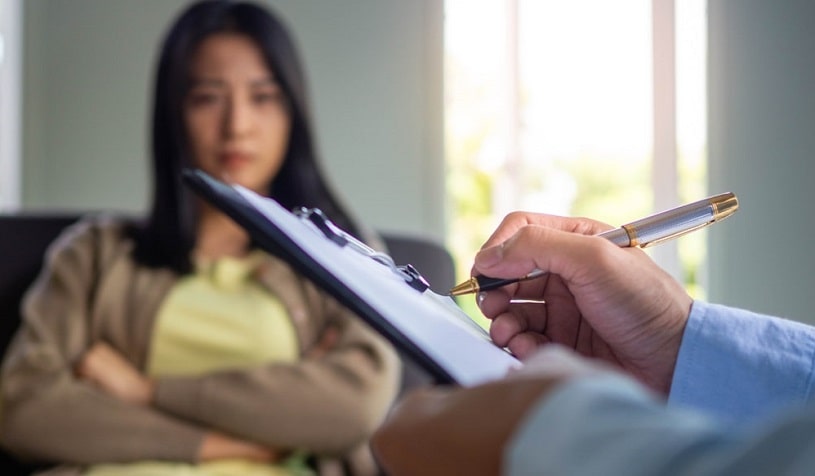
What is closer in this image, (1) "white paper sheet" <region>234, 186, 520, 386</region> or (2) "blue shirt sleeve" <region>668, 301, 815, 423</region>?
(1) "white paper sheet" <region>234, 186, 520, 386</region>

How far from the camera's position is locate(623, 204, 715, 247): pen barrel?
60 cm

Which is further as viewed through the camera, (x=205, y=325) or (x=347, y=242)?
(x=205, y=325)

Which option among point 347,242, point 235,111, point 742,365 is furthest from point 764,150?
point 347,242

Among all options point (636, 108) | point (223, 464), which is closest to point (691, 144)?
point (636, 108)

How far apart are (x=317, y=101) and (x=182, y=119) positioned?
73cm

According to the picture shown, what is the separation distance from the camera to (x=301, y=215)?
0.50 m

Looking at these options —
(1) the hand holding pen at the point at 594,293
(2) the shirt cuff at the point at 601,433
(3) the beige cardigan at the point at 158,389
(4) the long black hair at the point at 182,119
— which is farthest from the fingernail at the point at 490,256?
(4) the long black hair at the point at 182,119

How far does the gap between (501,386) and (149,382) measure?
3.84 feet

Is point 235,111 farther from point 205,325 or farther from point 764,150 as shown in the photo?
point 764,150

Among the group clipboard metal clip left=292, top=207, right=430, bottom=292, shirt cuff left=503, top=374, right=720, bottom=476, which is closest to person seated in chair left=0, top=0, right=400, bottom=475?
clipboard metal clip left=292, top=207, right=430, bottom=292

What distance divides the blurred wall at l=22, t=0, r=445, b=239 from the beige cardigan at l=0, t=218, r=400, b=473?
88 centimetres

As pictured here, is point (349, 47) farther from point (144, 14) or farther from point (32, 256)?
point (32, 256)

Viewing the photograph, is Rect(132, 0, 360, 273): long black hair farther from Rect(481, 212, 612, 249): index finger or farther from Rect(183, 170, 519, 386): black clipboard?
Rect(183, 170, 519, 386): black clipboard

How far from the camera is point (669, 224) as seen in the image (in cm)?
61
